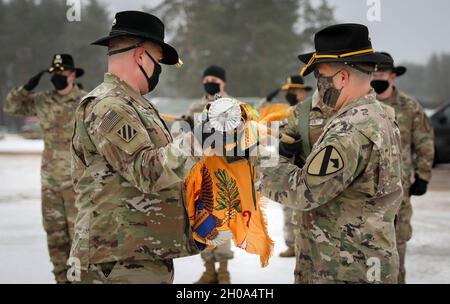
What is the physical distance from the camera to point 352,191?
2.62 m

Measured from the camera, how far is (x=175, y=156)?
7.35 ft

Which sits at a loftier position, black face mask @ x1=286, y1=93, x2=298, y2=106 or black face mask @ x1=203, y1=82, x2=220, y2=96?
black face mask @ x1=203, y1=82, x2=220, y2=96

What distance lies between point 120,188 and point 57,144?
332cm

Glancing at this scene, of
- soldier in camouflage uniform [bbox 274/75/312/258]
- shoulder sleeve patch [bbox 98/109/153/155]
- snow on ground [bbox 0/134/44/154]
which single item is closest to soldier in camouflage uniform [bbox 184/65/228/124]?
soldier in camouflage uniform [bbox 274/75/312/258]

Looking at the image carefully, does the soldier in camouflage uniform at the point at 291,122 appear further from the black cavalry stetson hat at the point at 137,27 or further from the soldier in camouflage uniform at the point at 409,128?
the black cavalry stetson hat at the point at 137,27

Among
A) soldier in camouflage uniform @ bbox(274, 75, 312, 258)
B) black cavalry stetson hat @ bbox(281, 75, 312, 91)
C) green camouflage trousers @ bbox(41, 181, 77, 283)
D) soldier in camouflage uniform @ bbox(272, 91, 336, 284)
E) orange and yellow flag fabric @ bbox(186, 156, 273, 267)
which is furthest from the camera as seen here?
black cavalry stetson hat @ bbox(281, 75, 312, 91)

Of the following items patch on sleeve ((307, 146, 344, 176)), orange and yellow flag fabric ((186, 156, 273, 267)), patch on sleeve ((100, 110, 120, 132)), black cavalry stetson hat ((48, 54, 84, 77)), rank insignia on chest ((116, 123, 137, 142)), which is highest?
black cavalry stetson hat ((48, 54, 84, 77))

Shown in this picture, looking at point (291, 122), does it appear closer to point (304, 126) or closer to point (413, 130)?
point (304, 126)

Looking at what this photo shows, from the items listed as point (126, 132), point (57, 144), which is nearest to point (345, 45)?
point (126, 132)

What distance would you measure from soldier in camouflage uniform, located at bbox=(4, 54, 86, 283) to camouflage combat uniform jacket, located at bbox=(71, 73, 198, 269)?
8.92 feet

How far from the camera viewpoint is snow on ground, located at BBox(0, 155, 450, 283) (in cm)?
535

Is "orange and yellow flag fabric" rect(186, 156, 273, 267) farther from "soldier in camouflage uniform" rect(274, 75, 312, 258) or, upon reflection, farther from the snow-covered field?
the snow-covered field

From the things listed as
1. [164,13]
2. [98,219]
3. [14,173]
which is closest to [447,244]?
[98,219]

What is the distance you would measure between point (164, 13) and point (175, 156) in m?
31.4
